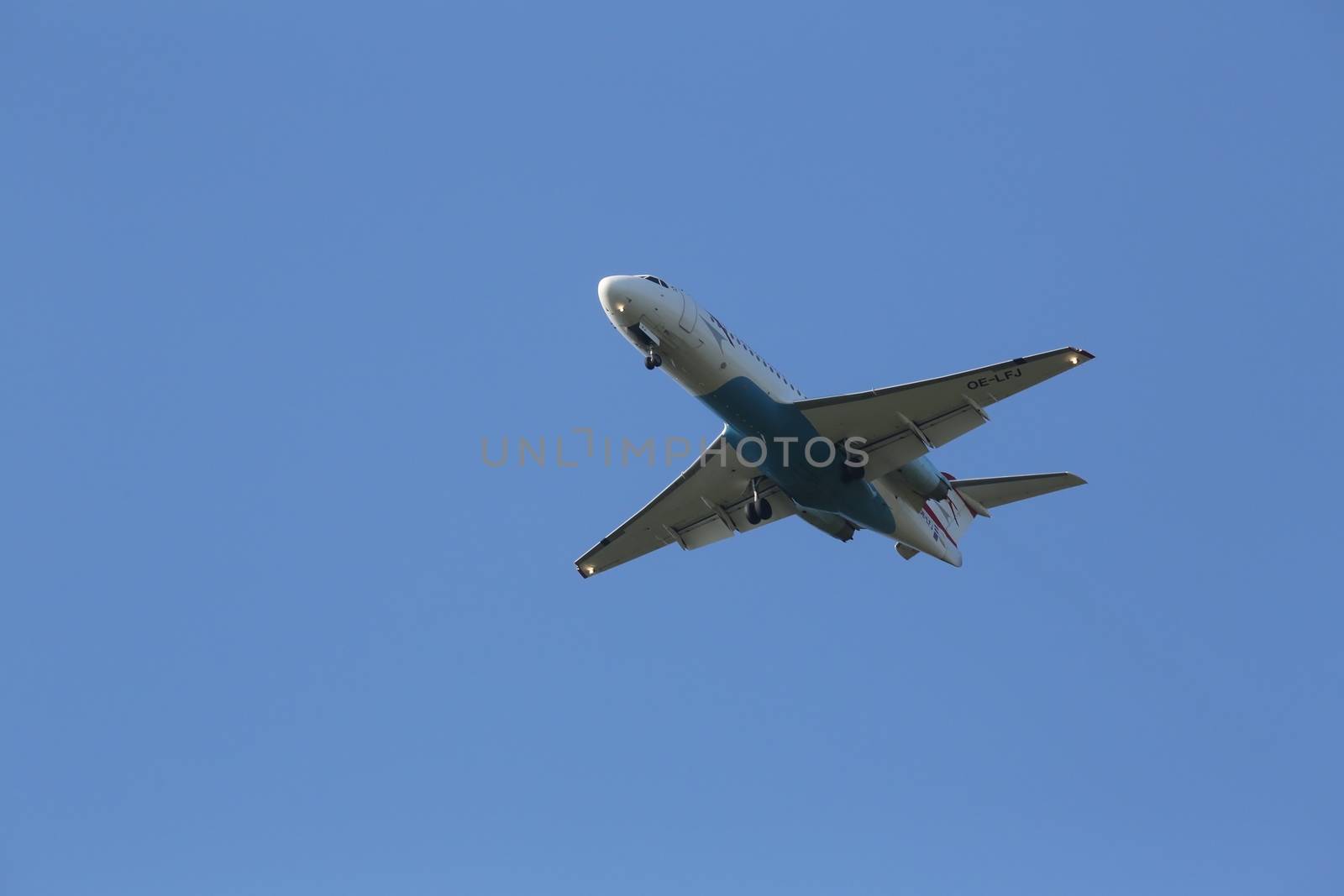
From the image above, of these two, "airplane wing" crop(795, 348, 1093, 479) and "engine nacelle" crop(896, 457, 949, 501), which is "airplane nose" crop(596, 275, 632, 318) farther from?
"engine nacelle" crop(896, 457, 949, 501)

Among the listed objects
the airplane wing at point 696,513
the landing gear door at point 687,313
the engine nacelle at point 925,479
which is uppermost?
the landing gear door at point 687,313

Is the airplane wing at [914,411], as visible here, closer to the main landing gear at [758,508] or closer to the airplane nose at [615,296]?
the main landing gear at [758,508]

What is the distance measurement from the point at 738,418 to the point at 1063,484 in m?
11.1

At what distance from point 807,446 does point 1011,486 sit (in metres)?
8.20

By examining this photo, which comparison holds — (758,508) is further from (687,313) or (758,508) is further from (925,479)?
(687,313)

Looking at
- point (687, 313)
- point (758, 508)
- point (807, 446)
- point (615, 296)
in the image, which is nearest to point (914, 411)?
point (807, 446)

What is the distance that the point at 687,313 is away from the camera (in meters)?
39.2

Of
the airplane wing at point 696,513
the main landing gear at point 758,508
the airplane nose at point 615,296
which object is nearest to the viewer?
the airplane nose at point 615,296

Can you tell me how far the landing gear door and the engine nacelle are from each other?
7929 millimetres

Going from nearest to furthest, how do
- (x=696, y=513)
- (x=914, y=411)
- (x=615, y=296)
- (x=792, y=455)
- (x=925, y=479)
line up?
(x=615, y=296), (x=914, y=411), (x=792, y=455), (x=925, y=479), (x=696, y=513)

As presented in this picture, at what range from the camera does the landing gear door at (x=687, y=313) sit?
1533 inches

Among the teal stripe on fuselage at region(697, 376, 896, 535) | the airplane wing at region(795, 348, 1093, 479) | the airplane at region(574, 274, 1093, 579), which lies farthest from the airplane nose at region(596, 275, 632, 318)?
the airplane wing at region(795, 348, 1093, 479)

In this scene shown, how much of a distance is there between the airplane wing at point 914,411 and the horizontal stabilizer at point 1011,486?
16.3 feet

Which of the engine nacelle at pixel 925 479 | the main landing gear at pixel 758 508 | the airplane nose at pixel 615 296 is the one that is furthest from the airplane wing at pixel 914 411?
the airplane nose at pixel 615 296
